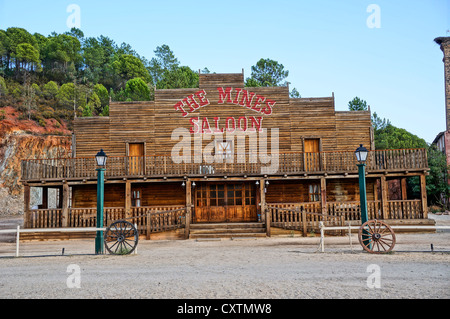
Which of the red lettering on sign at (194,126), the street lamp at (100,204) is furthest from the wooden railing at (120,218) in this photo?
the street lamp at (100,204)

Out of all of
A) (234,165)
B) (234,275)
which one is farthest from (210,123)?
(234,275)

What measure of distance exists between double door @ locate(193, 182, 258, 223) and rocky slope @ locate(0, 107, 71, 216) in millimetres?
25100

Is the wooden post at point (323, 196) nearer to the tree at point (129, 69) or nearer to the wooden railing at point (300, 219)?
the wooden railing at point (300, 219)

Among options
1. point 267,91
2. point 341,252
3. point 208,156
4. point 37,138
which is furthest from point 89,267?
point 37,138

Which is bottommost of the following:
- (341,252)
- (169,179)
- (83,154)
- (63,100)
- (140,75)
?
(341,252)

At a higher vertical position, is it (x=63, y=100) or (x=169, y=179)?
(x=63, y=100)

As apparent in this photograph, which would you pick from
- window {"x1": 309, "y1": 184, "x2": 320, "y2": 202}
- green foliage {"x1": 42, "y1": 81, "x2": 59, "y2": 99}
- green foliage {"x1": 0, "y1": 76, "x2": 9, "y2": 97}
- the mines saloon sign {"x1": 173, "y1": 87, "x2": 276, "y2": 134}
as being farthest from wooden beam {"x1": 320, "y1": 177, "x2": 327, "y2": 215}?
green foliage {"x1": 42, "y1": 81, "x2": 59, "y2": 99}

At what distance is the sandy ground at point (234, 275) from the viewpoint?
22.0 feet

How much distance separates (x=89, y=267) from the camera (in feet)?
32.1

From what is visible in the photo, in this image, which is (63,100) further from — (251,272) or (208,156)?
(251,272)

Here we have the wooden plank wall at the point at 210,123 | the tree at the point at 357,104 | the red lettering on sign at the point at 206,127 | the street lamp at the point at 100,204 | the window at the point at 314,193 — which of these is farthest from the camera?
the tree at the point at 357,104

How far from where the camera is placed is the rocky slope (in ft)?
132

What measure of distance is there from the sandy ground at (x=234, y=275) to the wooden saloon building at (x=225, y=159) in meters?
7.28

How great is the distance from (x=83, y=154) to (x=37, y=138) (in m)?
23.6
